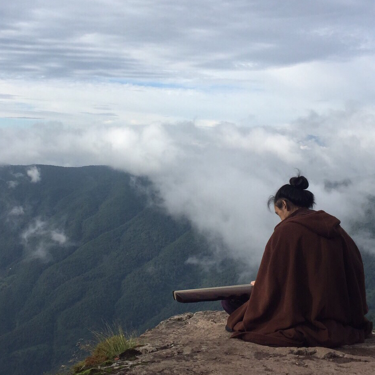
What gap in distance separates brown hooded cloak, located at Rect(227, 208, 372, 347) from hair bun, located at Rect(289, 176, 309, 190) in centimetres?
36

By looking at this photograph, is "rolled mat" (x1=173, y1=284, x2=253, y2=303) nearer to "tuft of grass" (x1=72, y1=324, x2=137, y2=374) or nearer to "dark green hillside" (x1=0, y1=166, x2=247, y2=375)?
"tuft of grass" (x1=72, y1=324, x2=137, y2=374)

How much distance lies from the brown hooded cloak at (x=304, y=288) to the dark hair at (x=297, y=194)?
225mm

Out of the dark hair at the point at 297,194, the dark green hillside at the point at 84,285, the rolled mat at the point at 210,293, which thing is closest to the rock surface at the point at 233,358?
the rolled mat at the point at 210,293

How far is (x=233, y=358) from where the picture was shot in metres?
4.93

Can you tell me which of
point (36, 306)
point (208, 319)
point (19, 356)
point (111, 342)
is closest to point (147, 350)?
point (111, 342)

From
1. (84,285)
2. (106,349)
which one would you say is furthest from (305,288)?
(84,285)

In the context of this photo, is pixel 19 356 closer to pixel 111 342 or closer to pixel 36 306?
pixel 36 306

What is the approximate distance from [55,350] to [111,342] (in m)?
120

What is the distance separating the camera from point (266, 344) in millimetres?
5332

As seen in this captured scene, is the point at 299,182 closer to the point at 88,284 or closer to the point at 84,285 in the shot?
the point at 84,285

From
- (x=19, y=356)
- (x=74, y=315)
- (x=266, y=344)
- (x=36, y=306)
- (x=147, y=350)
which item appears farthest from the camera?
(x=36, y=306)

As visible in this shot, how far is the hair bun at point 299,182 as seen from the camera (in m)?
5.56

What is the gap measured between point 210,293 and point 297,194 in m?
1.67

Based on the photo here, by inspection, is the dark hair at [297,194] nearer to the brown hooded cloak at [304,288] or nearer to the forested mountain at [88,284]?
the brown hooded cloak at [304,288]
